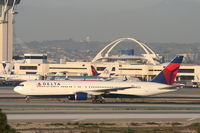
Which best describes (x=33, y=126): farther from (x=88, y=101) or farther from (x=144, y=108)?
(x=88, y=101)

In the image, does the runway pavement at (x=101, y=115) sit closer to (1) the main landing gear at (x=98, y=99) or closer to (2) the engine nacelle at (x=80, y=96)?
(2) the engine nacelle at (x=80, y=96)

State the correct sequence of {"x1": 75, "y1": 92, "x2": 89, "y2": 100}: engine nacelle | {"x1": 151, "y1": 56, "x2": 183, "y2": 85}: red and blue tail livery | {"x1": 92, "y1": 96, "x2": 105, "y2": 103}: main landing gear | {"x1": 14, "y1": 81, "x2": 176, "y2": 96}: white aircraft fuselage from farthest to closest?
{"x1": 151, "y1": 56, "x2": 183, "y2": 85}: red and blue tail livery < {"x1": 92, "y1": 96, "x2": 105, "y2": 103}: main landing gear < {"x1": 75, "y1": 92, "x2": 89, "y2": 100}: engine nacelle < {"x1": 14, "y1": 81, "x2": 176, "y2": 96}: white aircraft fuselage

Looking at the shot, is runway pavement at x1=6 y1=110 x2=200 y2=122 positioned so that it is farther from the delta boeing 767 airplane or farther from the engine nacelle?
the delta boeing 767 airplane

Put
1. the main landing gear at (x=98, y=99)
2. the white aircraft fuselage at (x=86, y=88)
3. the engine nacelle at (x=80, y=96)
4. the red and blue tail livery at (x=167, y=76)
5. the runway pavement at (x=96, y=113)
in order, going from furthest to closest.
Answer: the red and blue tail livery at (x=167, y=76)
the main landing gear at (x=98, y=99)
the engine nacelle at (x=80, y=96)
the white aircraft fuselage at (x=86, y=88)
the runway pavement at (x=96, y=113)

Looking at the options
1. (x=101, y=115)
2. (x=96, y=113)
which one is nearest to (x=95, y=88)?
(x=96, y=113)

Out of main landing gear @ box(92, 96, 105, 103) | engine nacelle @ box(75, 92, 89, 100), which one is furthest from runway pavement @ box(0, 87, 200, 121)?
main landing gear @ box(92, 96, 105, 103)

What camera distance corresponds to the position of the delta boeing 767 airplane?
3406 inches

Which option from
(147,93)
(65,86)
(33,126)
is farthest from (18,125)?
(147,93)

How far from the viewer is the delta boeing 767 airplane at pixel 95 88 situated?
284 ft

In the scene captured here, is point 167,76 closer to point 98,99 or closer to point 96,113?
point 98,99

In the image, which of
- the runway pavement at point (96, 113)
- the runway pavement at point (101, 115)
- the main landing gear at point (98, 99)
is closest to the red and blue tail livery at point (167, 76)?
the main landing gear at point (98, 99)

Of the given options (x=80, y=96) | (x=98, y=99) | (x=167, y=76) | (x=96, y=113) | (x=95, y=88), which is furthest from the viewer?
(x=167, y=76)

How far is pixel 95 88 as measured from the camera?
8919 centimetres

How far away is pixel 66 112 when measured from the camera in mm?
69000
